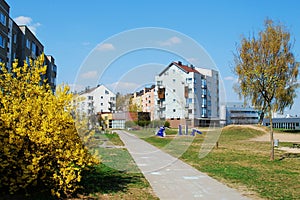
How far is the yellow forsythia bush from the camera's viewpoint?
234 inches

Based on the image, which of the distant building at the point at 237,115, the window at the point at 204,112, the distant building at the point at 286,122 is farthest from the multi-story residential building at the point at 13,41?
the distant building at the point at 237,115

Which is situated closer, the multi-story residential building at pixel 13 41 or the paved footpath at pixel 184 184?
the paved footpath at pixel 184 184

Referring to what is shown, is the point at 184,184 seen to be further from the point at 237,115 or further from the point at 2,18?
the point at 237,115

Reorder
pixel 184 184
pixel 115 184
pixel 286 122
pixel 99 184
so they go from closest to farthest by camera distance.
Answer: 1. pixel 99 184
2. pixel 115 184
3. pixel 184 184
4. pixel 286 122

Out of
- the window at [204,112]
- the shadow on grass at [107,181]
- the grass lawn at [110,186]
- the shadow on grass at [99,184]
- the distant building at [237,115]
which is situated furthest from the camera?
the distant building at [237,115]

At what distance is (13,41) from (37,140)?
34.4 m

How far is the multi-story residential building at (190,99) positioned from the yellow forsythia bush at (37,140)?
41.5 metres

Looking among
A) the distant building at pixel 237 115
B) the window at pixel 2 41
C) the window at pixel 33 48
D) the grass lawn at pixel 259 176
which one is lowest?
the grass lawn at pixel 259 176

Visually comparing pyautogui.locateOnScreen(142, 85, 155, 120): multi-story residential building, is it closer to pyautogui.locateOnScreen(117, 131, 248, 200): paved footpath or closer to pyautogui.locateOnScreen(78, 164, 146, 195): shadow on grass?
pyautogui.locateOnScreen(117, 131, 248, 200): paved footpath

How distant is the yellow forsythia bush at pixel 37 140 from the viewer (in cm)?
595

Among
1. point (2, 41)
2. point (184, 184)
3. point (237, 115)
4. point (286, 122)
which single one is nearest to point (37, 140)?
point (184, 184)

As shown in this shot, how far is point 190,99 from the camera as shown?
2662 inches

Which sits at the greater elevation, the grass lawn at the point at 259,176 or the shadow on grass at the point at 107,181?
the shadow on grass at the point at 107,181

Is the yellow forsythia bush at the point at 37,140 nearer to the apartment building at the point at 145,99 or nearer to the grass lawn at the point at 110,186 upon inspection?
the grass lawn at the point at 110,186
